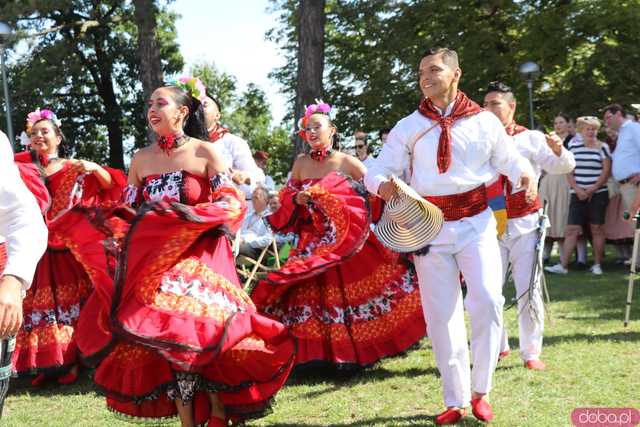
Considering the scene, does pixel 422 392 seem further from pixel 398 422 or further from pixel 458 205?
pixel 458 205

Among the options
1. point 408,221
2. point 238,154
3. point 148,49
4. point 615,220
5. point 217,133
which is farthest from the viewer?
point 148,49

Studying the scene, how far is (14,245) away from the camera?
258 centimetres

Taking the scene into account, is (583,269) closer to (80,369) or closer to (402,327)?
(402,327)

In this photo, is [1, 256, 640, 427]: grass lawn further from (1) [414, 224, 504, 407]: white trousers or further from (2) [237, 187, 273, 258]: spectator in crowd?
(2) [237, 187, 273, 258]: spectator in crowd

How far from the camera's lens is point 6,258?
265cm

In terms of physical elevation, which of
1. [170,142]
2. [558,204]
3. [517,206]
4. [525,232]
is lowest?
[558,204]

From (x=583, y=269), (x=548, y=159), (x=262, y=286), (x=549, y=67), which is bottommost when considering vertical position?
(x=583, y=269)

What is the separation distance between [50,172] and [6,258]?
3.76m

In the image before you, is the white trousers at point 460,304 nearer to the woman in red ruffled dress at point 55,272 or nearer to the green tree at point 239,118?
the woman in red ruffled dress at point 55,272

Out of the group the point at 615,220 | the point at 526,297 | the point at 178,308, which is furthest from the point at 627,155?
the point at 178,308

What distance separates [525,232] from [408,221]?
172 centimetres

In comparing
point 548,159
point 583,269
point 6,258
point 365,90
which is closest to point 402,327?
point 548,159

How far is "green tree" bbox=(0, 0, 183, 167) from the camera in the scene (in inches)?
909

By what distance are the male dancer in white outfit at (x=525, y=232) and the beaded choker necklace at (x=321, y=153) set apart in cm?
124
